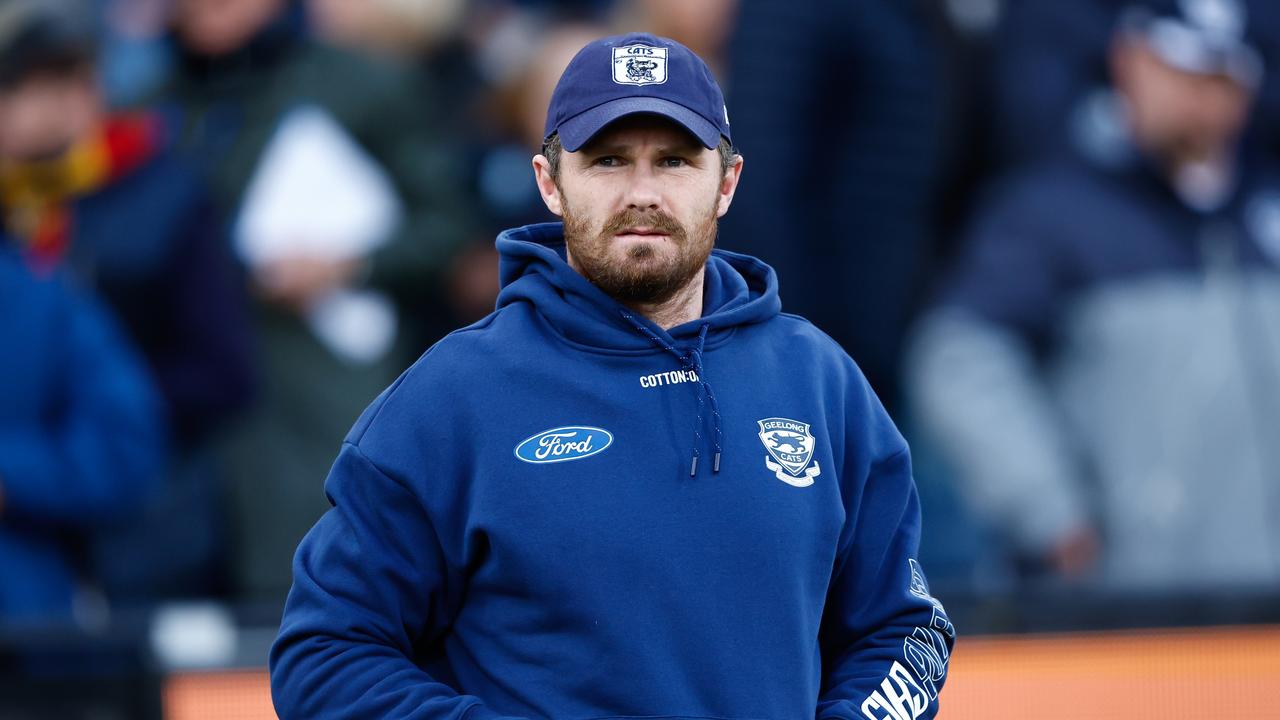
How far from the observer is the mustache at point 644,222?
2.83 meters

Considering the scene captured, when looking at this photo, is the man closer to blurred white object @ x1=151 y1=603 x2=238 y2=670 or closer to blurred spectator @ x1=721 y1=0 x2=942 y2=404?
blurred white object @ x1=151 y1=603 x2=238 y2=670

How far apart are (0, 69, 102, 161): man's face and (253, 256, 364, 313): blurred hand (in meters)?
0.80

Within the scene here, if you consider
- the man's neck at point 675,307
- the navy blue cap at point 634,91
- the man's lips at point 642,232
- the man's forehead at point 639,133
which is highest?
the navy blue cap at point 634,91

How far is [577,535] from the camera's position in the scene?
9.06 ft

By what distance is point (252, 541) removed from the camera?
20.8 feet

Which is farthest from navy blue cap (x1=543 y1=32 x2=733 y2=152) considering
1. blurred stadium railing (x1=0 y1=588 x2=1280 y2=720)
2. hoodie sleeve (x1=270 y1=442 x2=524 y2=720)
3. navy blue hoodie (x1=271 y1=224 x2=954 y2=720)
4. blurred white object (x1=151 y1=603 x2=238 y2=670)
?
blurred white object (x1=151 y1=603 x2=238 y2=670)

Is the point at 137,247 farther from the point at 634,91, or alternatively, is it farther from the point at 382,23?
the point at 634,91

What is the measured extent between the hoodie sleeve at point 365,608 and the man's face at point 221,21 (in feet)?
12.8

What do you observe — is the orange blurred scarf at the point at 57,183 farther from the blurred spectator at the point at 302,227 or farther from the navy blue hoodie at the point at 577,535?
the navy blue hoodie at the point at 577,535

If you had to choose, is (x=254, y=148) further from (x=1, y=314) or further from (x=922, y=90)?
(x=922, y=90)

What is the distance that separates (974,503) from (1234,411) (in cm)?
93

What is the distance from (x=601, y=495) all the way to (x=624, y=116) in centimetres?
55

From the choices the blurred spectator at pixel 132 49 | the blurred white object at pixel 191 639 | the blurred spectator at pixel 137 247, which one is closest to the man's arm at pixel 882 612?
the blurred white object at pixel 191 639

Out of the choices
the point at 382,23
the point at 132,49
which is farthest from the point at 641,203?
the point at 132,49
